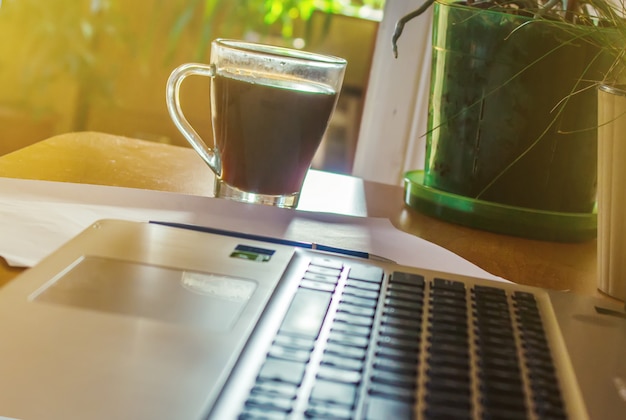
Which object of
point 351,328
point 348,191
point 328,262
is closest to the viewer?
point 351,328

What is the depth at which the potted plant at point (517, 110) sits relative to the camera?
715 millimetres

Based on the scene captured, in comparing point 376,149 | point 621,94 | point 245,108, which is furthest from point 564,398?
point 376,149

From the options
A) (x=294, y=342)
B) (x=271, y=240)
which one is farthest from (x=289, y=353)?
(x=271, y=240)

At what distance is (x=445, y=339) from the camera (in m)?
0.39

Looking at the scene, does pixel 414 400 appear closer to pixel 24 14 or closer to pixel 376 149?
pixel 376 149

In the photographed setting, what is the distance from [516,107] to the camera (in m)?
0.74

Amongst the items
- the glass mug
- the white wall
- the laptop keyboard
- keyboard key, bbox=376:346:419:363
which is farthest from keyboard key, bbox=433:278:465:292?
the white wall

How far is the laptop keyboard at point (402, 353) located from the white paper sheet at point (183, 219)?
0.38 ft

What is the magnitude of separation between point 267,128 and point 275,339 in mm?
365

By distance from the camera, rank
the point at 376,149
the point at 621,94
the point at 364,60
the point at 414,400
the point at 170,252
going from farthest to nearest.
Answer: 1. the point at 364,60
2. the point at 376,149
3. the point at 621,94
4. the point at 170,252
5. the point at 414,400

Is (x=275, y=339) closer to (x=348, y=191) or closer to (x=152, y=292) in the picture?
(x=152, y=292)

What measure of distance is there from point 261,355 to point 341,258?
0.18 m

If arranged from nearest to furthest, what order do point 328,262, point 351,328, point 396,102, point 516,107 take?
point 351,328 → point 328,262 → point 516,107 → point 396,102

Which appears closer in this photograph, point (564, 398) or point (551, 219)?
point (564, 398)
